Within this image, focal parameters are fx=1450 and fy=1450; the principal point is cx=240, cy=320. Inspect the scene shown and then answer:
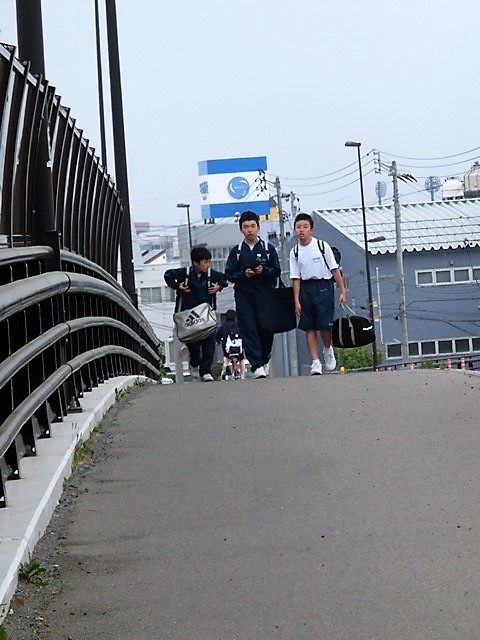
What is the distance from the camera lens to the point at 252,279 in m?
15.8

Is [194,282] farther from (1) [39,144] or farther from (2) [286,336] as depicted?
(2) [286,336]

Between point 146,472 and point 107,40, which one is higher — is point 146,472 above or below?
below

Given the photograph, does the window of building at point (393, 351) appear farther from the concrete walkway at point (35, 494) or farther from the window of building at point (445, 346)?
the concrete walkway at point (35, 494)

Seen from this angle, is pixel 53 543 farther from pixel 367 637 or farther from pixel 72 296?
pixel 72 296

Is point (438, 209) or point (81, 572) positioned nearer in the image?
point (81, 572)

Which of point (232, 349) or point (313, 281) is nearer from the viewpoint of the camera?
point (313, 281)

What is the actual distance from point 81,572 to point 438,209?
7847cm

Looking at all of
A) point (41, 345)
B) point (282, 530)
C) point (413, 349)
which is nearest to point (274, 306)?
point (41, 345)

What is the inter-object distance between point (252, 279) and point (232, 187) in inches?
5690

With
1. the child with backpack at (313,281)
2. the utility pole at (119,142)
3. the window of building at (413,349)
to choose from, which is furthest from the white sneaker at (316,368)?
the window of building at (413,349)

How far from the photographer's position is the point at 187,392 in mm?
12734

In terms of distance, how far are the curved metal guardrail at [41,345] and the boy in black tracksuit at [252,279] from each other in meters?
3.04

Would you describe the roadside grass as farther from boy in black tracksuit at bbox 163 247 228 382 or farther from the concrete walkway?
boy in black tracksuit at bbox 163 247 228 382

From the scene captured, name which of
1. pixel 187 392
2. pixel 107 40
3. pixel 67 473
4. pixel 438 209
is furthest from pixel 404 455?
pixel 438 209
